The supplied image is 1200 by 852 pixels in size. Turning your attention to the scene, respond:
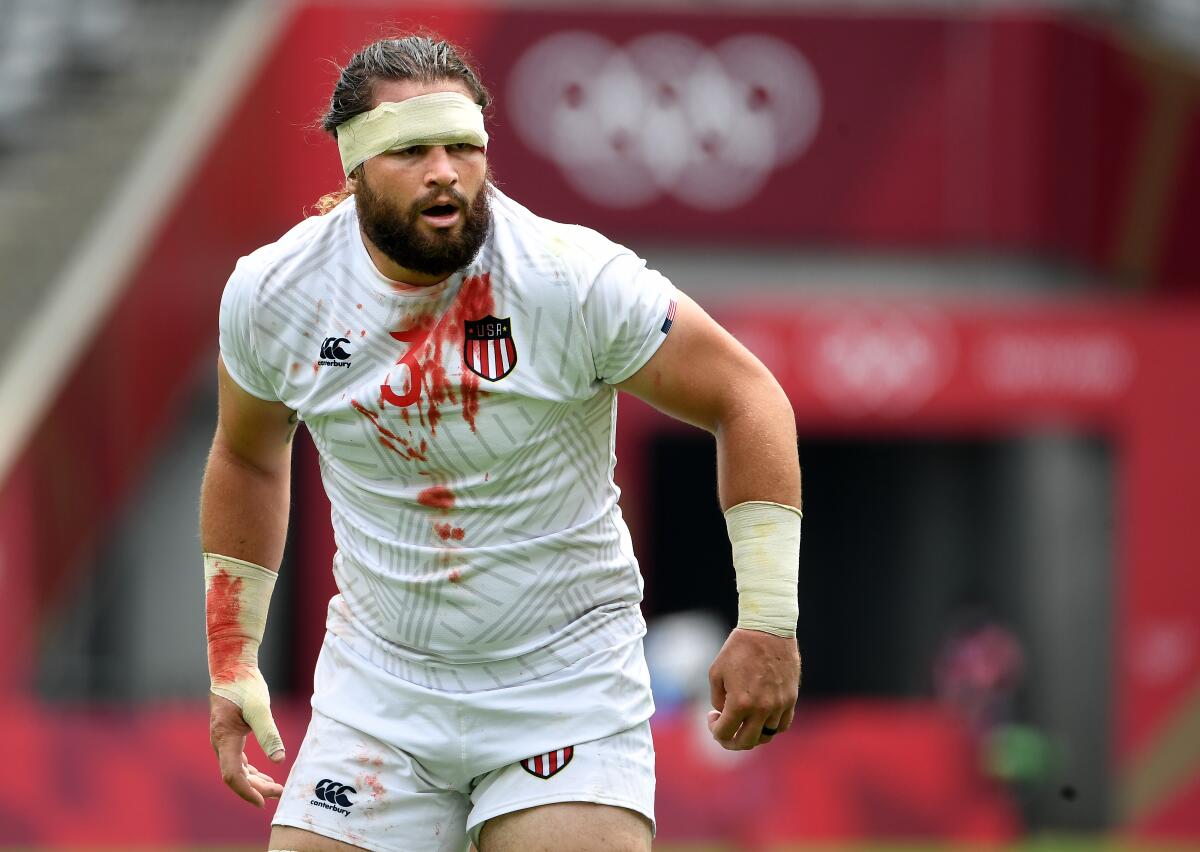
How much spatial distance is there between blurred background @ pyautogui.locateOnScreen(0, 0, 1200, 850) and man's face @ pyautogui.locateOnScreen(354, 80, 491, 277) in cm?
872

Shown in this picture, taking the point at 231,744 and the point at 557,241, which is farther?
the point at 231,744

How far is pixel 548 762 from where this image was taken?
4.74m

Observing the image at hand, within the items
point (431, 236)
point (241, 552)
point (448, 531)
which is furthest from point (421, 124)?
point (241, 552)

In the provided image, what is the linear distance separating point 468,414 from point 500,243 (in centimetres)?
37

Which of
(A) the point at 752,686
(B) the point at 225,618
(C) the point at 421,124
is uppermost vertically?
(C) the point at 421,124

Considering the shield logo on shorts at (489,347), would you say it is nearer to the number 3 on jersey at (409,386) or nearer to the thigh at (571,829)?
the number 3 on jersey at (409,386)

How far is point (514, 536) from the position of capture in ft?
15.7

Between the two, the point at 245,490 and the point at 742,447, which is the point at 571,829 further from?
the point at 245,490

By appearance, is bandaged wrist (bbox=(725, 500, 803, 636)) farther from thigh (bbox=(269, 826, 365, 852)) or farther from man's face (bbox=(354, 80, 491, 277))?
thigh (bbox=(269, 826, 365, 852))

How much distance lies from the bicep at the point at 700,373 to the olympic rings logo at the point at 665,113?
43.5 feet

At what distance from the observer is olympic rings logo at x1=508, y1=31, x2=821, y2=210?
1786 centimetres

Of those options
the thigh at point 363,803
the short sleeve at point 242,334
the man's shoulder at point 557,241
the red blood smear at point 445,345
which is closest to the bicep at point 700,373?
the man's shoulder at point 557,241

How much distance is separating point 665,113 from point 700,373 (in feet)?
44.5

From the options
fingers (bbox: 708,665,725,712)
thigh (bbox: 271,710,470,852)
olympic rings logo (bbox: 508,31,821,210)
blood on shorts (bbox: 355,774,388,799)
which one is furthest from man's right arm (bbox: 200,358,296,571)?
olympic rings logo (bbox: 508,31,821,210)
